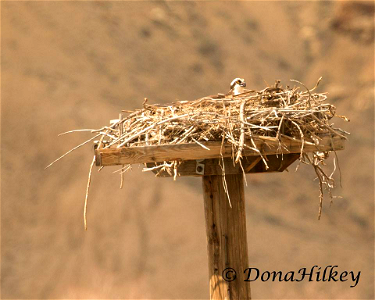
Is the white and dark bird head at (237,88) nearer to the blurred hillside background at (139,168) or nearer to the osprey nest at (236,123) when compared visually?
the osprey nest at (236,123)

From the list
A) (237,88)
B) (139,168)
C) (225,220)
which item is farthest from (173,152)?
(139,168)

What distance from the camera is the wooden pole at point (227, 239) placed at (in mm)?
4301

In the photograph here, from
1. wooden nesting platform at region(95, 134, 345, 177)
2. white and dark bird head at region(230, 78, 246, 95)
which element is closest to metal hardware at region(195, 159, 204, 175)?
wooden nesting platform at region(95, 134, 345, 177)

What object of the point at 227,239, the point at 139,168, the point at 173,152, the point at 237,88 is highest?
the point at 139,168

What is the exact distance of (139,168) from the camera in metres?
13.9

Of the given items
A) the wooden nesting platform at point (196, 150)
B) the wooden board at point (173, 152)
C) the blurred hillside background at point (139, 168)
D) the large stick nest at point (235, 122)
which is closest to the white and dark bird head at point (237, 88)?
the large stick nest at point (235, 122)

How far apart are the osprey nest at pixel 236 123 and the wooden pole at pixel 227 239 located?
436 millimetres

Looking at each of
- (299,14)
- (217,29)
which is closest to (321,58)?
(299,14)

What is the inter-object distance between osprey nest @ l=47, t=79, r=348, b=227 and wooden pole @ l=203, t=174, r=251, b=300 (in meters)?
0.44

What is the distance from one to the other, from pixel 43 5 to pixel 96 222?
6348mm

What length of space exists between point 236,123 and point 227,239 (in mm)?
955

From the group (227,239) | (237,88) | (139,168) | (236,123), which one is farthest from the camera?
(139,168)

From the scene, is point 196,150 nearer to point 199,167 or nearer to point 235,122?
point 235,122

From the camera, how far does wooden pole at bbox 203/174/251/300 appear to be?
430cm
